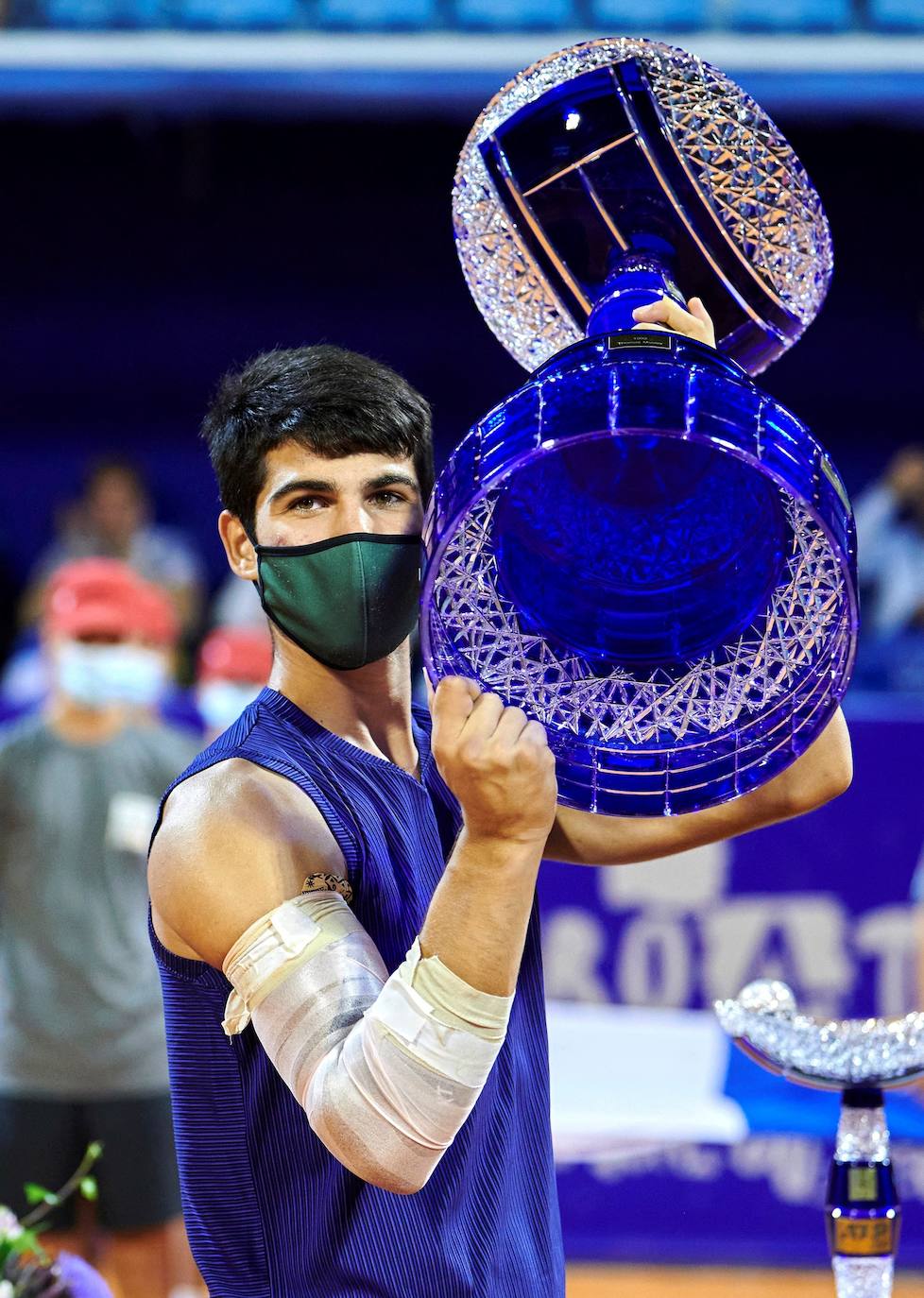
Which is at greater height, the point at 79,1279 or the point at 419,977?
the point at 419,977

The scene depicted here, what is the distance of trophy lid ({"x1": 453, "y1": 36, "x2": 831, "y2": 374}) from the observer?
5.16ft

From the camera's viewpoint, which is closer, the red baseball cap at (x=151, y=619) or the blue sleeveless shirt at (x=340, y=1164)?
the blue sleeveless shirt at (x=340, y=1164)

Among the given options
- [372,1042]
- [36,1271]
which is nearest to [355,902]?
[372,1042]

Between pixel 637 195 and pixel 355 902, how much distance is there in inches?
27.4

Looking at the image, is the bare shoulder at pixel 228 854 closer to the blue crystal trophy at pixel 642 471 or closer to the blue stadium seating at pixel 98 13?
the blue crystal trophy at pixel 642 471

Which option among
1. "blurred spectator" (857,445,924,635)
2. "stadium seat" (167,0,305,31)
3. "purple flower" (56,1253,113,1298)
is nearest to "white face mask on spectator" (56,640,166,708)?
"purple flower" (56,1253,113,1298)

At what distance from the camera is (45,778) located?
167 inches

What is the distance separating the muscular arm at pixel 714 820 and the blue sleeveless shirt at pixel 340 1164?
21 cm

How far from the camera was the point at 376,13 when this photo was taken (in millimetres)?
7742

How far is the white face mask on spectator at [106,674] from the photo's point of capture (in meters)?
4.40

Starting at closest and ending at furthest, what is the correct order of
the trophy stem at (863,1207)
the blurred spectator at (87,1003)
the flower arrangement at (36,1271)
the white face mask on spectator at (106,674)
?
the trophy stem at (863,1207), the flower arrangement at (36,1271), the blurred spectator at (87,1003), the white face mask on spectator at (106,674)

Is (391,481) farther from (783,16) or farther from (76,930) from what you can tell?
(783,16)

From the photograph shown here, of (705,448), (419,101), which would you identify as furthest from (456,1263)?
(419,101)

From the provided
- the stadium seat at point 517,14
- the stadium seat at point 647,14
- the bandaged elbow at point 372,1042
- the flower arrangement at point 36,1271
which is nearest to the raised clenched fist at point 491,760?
the bandaged elbow at point 372,1042
